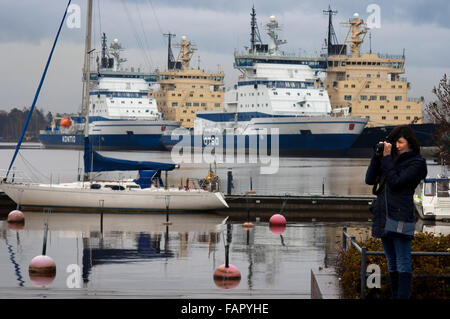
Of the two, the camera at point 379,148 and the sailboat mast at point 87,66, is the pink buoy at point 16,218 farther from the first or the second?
the camera at point 379,148

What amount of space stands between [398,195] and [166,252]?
11.0 metres

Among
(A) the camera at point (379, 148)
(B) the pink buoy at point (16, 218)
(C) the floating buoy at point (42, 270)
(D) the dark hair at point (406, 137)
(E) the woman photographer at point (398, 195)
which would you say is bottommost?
(B) the pink buoy at point (16, 218)

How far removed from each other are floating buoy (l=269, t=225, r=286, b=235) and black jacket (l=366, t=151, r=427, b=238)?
14608 mm

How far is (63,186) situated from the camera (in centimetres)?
2617

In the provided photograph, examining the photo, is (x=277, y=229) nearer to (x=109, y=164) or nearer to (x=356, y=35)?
(x=109, y=164)

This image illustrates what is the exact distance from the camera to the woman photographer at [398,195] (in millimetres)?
7195

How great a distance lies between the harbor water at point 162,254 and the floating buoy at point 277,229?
22cm

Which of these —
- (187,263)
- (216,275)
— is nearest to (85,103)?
(187,263)

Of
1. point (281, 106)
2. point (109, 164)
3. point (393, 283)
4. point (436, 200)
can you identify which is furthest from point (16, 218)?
point (281, 106)

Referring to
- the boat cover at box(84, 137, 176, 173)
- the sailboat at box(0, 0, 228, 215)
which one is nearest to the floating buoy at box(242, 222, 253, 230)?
the sailboat at box(0, 0, 228, 215)

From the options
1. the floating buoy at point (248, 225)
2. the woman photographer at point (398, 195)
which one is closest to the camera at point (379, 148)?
the woman photographer at point (398, 195)

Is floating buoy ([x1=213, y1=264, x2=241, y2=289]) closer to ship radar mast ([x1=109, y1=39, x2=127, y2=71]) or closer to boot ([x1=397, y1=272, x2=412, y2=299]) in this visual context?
boot ([x1=397, y1=272, x2=412, y2=299])
